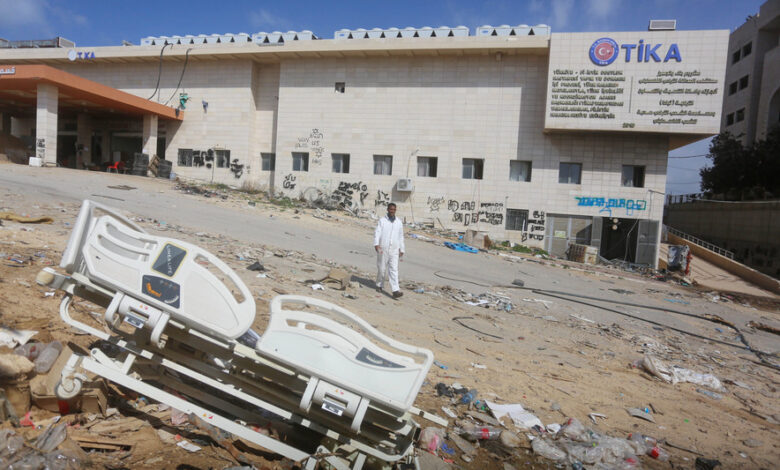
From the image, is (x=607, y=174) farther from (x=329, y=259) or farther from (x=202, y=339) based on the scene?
(x=202, y=339)

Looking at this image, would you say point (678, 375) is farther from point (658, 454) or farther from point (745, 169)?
point (745, 169)

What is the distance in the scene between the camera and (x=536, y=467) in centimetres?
330

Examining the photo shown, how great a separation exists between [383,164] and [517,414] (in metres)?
18.8

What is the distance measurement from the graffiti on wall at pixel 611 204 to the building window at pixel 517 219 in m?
2.49

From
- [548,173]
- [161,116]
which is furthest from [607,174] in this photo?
[161,116]

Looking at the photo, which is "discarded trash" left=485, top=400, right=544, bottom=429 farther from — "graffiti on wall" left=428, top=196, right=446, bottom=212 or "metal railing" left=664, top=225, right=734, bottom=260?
"metal railing" left=664, top=225, right=734, bottom=260

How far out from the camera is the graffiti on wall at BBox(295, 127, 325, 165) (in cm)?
2253

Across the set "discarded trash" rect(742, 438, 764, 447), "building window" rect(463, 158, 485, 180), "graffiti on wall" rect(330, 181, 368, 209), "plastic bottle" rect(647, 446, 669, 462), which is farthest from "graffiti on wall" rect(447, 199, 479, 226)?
"plastic bottle" rect(647, 446, 669, 462)

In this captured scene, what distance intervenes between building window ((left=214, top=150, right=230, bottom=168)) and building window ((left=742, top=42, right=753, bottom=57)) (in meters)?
43.7

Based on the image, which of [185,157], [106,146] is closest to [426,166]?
[185,157]

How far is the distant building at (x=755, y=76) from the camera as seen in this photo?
34.0 meters

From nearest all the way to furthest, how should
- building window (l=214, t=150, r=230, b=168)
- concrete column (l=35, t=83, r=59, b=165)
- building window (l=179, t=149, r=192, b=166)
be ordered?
concrete column (l=35, t=83, r=59, b=165), building window (l=214, t=150, r=230, b=168), building window (l=179, t=149, r=192, b=166)

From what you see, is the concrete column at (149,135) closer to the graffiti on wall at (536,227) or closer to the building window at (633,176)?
the graffiti on wall at (536,227)

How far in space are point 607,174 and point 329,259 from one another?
15285 mm
